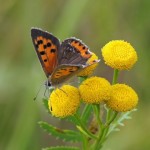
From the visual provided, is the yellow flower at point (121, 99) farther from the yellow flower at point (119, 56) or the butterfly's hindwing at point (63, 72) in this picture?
the butterfly's hindwing at point (63, 72)

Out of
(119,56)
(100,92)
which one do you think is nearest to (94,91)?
(100,92)

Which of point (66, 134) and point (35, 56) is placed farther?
point (35, 56)

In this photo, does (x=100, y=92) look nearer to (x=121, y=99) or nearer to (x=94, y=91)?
(x=94, y=91)

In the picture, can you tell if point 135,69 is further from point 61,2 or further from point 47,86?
point 47,86

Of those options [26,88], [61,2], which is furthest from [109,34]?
[26,88]

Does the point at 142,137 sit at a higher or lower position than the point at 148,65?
lower

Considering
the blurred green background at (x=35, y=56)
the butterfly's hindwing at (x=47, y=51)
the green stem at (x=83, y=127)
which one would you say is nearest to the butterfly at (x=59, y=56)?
the butterfly's hindwing at (x=47, y=51)

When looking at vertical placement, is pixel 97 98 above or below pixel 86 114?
above

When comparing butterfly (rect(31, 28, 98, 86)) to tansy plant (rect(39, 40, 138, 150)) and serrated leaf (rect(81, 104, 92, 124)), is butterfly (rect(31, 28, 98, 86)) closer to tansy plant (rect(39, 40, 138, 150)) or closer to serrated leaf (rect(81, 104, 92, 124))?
tansy plant (rect(39, 40, 138, 150))
